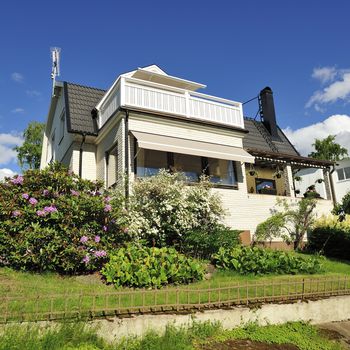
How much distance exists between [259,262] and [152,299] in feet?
15.8

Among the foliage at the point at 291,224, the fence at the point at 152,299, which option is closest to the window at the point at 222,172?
the foliage at the point at 291,224

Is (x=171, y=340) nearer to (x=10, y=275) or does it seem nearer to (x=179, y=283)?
(x=179, y=283)

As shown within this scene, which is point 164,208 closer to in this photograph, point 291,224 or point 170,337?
point 170,337

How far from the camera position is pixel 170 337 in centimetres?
612

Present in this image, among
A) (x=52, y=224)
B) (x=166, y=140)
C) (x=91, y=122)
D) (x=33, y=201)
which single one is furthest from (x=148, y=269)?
(x=91, y=122)

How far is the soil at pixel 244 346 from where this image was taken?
6296 millimetres

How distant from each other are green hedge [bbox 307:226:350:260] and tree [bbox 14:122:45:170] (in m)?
34.6

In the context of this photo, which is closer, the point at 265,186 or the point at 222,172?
the point at 222,172

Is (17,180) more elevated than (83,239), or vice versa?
(17,180)

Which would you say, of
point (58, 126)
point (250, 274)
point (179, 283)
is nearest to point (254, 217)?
point (250, 274)

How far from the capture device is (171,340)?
6.01 metres

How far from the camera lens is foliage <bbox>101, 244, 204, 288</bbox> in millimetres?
8834

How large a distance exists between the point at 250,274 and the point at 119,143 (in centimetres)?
731

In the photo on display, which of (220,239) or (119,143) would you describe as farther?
(119,143)
